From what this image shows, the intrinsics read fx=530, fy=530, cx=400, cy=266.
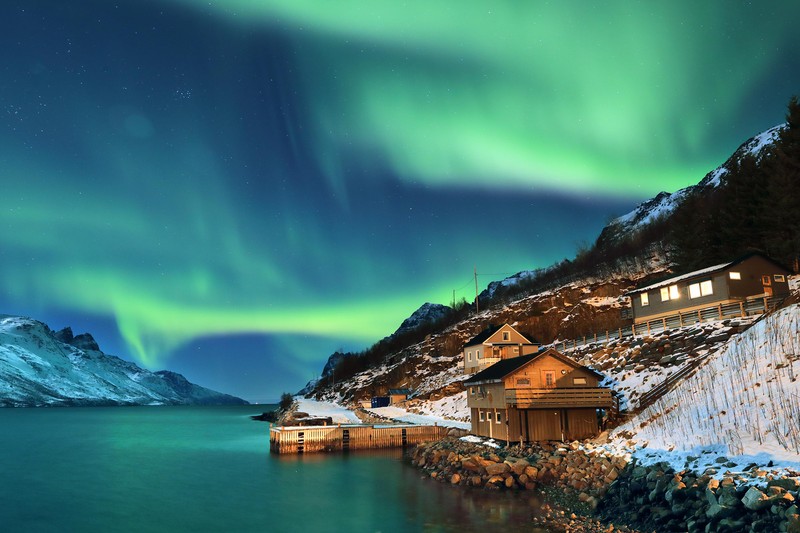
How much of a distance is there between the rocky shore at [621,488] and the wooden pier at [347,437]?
732 inches

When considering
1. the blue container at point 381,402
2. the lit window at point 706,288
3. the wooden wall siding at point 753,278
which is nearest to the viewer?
the wooden wall siding at point 753,278

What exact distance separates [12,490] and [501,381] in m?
43.5

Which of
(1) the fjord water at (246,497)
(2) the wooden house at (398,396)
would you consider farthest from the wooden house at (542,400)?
(2) the wooden house at (398,396)

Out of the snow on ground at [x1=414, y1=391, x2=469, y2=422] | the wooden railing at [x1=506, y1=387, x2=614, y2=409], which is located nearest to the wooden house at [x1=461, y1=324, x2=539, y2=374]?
the snow on ground at [x1=414, y1=391, x2=469, y2=422]

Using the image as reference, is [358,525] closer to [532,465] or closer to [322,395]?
[532,465]

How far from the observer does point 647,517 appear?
23.6 metres

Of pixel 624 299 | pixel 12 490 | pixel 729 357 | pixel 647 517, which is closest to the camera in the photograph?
pixel 647 517

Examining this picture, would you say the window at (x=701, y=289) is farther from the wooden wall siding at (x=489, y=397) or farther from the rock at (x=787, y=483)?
the rock at (x=787, y=483)

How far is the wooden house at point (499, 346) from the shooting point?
259 ft

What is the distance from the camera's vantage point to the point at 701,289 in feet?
177

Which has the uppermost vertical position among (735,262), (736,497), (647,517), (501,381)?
(735,262)

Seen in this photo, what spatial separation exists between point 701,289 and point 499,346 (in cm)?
3120

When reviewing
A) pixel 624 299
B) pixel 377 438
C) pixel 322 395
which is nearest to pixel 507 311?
pixel 624 299

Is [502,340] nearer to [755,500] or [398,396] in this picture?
[398,396]
